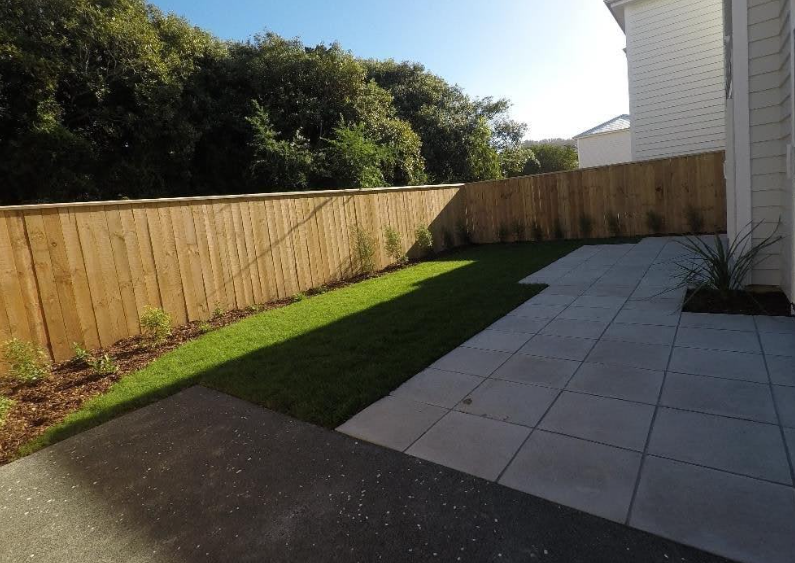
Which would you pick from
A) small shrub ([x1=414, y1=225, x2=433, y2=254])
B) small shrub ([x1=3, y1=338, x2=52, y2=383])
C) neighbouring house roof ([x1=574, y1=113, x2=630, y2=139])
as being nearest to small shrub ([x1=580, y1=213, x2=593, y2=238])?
small shrub ([x1=414, y1=225, x2=433, y2=254])

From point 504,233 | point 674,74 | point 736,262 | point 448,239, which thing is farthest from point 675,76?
point 736,262

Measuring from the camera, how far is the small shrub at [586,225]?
30.5ft

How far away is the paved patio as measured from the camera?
5.33ft

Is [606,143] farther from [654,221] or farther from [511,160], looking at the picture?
[654,221]

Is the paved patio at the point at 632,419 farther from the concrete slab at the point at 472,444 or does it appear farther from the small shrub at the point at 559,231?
the small shrub at the point at 559,231

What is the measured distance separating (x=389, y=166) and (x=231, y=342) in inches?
424

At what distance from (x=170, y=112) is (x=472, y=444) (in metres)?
12.4

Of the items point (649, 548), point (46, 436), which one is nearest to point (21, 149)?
point (46, 436)

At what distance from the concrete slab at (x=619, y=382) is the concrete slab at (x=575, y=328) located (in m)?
0.70

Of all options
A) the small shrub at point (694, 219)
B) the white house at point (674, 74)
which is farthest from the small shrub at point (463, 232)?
the small shrub at point (694, 219)

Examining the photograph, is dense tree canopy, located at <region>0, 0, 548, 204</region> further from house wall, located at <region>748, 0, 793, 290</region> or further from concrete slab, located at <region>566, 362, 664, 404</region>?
concrete slab, located at <region>566, 362, 664, 404</region>

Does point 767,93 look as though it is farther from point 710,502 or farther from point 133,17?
point 133,17

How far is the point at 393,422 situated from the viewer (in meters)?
2.52

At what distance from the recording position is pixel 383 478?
2020 mm
